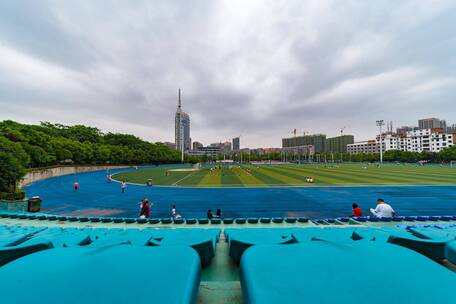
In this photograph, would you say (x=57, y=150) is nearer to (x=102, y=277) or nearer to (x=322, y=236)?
(x=102, y=277)

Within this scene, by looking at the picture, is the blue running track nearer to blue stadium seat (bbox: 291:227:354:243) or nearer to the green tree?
the green tree

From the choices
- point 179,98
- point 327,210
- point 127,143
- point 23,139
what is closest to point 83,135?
point 127,143

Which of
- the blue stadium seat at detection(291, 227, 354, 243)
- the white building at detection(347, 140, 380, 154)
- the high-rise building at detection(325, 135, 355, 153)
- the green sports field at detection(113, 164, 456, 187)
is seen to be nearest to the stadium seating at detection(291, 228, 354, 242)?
the blue stadium seat at detection(291, 227, 354, 243)

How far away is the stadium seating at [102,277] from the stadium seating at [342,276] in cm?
70

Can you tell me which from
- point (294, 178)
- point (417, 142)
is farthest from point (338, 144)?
point (294, 178)

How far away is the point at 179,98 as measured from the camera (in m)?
142

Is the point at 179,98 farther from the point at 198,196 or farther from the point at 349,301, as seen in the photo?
the point at 349,301

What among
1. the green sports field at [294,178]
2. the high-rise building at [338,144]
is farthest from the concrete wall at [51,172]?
the high-rise building at [338,144]

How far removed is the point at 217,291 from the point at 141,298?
149cm

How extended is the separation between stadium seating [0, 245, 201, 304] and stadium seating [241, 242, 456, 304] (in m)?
0.70

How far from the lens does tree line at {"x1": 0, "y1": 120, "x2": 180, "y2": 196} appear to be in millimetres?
19375

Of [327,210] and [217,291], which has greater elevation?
[217,291]

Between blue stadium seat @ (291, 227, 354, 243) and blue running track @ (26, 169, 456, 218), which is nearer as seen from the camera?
blue stadium seat @ (291, 227, 354, 243)

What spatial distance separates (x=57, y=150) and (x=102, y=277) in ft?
209
